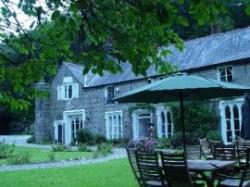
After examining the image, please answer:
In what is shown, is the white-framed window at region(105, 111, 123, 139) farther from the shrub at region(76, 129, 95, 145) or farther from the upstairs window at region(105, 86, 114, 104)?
the shrub at region(76, 129, 95, 145)

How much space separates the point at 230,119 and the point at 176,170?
1874cm

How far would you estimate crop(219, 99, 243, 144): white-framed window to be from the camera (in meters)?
24.6

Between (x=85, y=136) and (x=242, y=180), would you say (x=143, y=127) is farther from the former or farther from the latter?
(x=242, y=180)

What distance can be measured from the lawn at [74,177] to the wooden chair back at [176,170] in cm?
401

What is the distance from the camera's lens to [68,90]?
36.2 meters

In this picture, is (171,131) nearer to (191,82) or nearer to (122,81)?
(122,81)

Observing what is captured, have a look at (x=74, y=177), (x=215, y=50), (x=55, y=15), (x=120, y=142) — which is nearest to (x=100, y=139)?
(x=120, y=142)

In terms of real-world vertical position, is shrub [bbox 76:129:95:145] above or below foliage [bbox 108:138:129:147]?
above

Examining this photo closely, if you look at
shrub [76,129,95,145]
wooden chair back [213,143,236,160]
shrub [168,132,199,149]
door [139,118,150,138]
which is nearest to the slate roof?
door [139,118,150,138]

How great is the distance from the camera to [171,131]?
91.1 ft

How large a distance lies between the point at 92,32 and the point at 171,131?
77.2 feet

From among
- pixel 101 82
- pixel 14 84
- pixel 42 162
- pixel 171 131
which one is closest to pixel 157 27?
pixel 14 84

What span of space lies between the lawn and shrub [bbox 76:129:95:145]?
1629cm

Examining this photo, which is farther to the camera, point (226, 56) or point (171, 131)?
point (171, 131)
